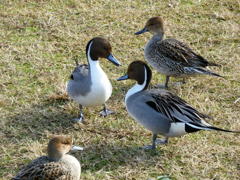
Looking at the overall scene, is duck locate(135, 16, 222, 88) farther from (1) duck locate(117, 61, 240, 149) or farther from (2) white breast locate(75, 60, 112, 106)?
(1) duck locate(117, 61, 240, 149)

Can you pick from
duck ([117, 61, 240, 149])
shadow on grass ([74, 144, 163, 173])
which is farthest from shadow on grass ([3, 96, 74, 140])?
duck ([117, 61, 240, 149])

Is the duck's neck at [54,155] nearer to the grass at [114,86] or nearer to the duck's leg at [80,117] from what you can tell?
the grass at [114,86]

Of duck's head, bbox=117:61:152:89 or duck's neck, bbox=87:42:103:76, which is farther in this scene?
duck's neck, bbox=87:42:103:76

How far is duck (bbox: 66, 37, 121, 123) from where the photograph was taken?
16.1 ft

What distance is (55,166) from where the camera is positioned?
151 inches

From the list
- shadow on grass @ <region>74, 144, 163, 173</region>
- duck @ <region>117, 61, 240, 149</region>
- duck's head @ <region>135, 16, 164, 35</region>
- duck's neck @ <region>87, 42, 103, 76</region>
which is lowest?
shadow on grass @ <region>74, 144, 163, 173</region>

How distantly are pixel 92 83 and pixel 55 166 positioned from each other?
127cm

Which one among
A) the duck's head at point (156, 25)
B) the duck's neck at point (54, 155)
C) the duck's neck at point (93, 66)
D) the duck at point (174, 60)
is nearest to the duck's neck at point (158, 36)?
the duck's head at point (156, 25)

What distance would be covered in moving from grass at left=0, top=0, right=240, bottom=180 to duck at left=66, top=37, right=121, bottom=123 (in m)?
0.24

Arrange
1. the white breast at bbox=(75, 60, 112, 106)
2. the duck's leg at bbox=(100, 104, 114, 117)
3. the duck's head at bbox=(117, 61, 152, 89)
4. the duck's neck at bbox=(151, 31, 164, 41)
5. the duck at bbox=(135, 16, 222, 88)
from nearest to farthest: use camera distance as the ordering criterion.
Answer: the duck's head at bbox=(117, 61, 152, 89) < the white breast at bbox=(75, 60, 112, 106) < the duck's leg at bbox=(100, 104, 114, 117) < the duck at bbox=(135, 16, 222, 88) < the duck's neck at bbox=(151, 31, 164, 41)

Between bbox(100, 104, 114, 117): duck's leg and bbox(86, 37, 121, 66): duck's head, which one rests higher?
bbox(86, 37, 121, 66): duck's head

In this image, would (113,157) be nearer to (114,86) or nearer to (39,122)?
(39,122)

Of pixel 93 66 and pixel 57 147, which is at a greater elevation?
pixel 93 66

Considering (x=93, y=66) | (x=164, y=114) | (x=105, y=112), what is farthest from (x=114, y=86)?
(x=164, y=114)
